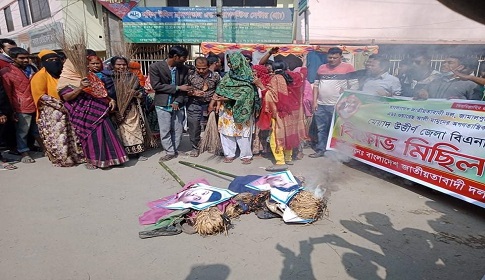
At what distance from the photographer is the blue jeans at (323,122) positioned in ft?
15.1

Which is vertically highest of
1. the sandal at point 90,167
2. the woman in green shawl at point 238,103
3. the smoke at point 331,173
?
the woman in green shawl at point 238,103

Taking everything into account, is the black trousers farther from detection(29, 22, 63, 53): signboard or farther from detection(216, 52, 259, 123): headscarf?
detection(29, 22, 63, 53): signboard

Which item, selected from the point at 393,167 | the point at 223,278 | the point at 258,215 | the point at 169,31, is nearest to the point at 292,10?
the point at 169,31

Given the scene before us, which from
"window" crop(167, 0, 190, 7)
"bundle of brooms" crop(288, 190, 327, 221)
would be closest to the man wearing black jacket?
"bundle of brooms" crop(288, 190, 327, 221)

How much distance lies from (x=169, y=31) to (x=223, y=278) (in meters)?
10.4

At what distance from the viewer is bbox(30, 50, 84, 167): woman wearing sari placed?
3932mm

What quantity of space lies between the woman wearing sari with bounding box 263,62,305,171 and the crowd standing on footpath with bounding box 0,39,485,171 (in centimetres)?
1

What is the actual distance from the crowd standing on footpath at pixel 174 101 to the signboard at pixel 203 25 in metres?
6.34

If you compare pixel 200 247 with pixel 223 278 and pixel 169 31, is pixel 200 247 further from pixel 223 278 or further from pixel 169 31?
pixel 169 31

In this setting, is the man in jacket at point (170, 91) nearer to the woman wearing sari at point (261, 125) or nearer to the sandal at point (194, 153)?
the sandal at point (194, 153)

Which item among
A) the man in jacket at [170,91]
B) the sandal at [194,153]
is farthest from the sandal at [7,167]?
the sandal at [194,153]

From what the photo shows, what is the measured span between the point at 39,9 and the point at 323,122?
638 inches

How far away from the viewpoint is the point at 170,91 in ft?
13.8

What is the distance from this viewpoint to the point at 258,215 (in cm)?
283
